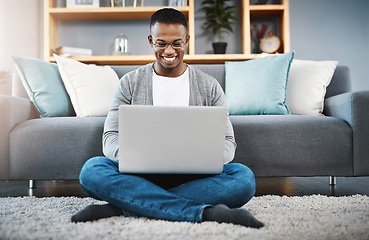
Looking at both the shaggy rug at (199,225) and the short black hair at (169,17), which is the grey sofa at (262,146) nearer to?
the shaggy rug at (199,225)

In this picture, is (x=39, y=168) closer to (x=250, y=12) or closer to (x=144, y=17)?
(x=144, y=17)

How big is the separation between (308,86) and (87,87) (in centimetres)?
129

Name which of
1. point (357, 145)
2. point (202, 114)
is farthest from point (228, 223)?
point (357, 145)

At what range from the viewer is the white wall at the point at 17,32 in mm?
3184

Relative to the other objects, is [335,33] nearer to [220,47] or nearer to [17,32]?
[220,47]

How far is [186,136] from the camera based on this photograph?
1.05m

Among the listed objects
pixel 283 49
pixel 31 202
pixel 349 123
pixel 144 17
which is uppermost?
pixel 144 17

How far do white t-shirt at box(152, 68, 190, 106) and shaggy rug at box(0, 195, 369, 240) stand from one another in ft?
1.70

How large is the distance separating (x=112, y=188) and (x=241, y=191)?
0.43 metres

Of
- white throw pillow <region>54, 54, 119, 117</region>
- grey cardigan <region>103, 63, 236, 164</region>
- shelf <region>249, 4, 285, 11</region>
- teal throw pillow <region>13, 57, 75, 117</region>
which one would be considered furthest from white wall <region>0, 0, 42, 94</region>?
shelf <region>249, 4, 285, 11</region>

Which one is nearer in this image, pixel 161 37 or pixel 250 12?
pixel 161 37

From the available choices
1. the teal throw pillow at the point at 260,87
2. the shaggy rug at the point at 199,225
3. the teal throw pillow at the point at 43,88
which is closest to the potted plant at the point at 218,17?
the teal throw pillow at the point at 260,87

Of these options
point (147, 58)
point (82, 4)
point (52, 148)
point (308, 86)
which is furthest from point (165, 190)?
point (82, 4)

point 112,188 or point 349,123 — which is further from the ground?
point 349,123
